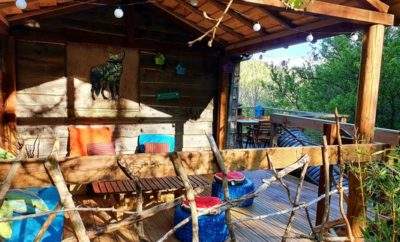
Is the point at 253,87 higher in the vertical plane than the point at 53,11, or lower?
lower

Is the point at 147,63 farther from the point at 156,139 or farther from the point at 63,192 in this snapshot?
the point at 63,192

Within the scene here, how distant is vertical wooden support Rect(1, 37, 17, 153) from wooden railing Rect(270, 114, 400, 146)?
554cm

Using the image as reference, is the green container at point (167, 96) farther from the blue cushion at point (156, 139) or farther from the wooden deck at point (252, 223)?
the wooden deck at point (252, 223)

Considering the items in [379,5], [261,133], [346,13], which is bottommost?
[261,133]

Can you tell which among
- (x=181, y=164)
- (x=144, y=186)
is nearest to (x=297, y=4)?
(x=181, y=164)

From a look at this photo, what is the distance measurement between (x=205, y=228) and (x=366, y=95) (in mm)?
2714

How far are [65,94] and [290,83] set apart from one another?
16.6 meters

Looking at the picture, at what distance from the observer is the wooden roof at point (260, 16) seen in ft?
12.6

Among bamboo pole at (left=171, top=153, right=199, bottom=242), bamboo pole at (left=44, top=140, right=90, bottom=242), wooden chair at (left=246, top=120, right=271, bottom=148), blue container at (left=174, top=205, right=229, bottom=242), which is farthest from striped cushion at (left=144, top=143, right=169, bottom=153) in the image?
wooden chair at (left=246, top=120, right=271, bottom=148)

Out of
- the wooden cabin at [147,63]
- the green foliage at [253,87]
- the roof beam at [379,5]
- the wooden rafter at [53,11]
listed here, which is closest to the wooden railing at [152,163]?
the wooden cabin at [147,63]

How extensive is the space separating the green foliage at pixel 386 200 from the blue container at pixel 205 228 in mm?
1837

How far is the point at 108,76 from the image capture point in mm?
6535

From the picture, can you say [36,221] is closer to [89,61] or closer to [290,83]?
[89,61]

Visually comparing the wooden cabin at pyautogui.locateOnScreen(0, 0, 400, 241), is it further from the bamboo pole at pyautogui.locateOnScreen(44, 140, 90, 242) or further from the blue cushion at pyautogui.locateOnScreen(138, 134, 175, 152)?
the bamboo pole at pyautogui.locateOnScreen(44, 140, 90, 242)
